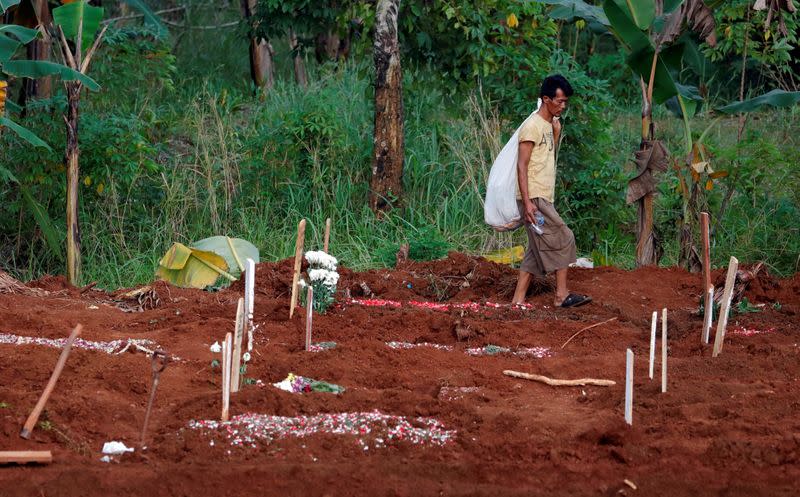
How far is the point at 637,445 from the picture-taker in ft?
14.8

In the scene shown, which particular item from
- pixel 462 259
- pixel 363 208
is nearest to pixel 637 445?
pixel 462 259

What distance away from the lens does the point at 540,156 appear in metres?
7.81

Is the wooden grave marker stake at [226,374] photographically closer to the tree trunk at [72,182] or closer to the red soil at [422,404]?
the red soil at [422,404]

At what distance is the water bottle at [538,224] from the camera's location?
7809 mm

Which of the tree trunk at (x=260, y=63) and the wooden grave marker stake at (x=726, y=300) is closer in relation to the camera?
the wooden grave marker stake at (x=726, y=300)

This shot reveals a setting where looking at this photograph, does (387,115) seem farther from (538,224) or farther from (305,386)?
(305,386)

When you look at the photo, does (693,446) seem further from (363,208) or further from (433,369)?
(363,208)

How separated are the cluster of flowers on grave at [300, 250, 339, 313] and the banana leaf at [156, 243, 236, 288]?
6.05ft

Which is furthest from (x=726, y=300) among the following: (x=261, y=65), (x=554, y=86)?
(x=261, y=65)

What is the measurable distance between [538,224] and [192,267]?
2.88m

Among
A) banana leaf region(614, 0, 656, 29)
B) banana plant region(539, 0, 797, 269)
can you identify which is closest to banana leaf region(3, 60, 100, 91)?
banana plant region(539, 0, 797, 269)

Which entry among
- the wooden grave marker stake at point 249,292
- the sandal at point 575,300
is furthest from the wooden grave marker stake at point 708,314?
the wooden grave marker stake at point 249,292

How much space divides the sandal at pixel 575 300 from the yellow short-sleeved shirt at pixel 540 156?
71 cm

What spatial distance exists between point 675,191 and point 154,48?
5371 mm
